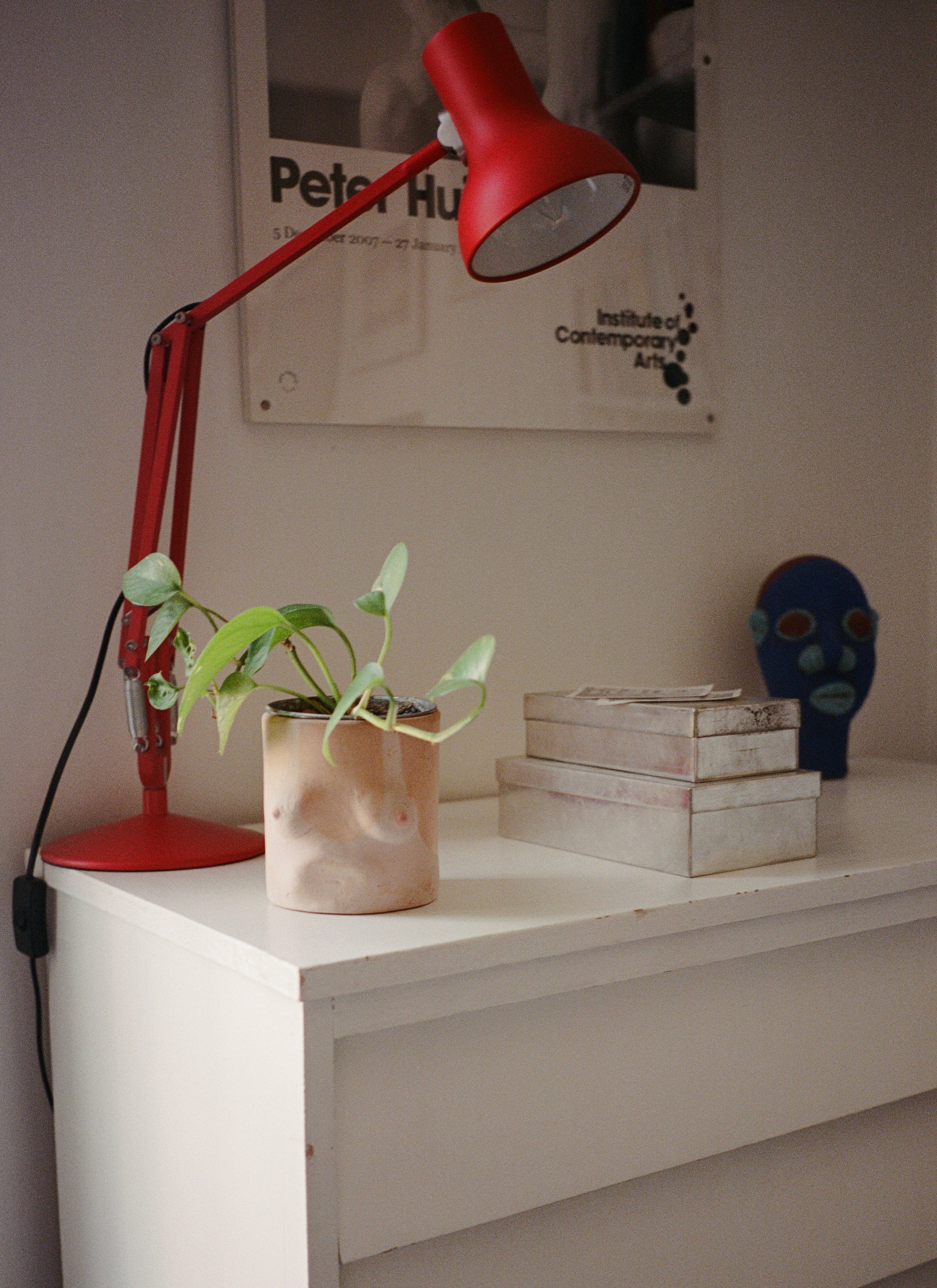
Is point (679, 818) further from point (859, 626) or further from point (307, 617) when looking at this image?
point (859, 626)

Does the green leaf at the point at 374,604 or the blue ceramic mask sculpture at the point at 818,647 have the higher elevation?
the green leaf at the point at 374,604

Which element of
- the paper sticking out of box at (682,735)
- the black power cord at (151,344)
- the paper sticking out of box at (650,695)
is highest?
the black power cord at (151,344)

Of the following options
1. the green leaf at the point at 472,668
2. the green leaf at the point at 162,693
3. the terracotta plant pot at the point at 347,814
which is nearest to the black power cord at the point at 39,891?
the green leaf at the point at 162,693

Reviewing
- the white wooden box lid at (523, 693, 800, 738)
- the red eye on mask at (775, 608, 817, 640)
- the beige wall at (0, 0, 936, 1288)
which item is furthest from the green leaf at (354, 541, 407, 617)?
the red eye on mask at (775, 608, 817, 640)

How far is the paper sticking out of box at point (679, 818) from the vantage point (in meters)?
0.86

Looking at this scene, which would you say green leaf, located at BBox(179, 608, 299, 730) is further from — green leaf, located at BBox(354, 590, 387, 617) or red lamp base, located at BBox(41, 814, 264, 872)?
red lamp base, located at BBox(41, 814, 264, 872)

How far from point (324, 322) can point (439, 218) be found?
16cm

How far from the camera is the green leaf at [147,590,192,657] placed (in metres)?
0.80

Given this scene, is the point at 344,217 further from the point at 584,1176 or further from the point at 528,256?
the point at 584,1176

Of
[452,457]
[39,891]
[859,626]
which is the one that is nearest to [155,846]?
[39,891]

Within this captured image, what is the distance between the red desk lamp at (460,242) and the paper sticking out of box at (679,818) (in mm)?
240

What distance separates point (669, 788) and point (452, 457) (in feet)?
1.57

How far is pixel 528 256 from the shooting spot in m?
0.89

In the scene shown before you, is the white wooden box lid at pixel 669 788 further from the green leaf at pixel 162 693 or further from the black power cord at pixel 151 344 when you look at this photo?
the black power cord at pixel 151 344
